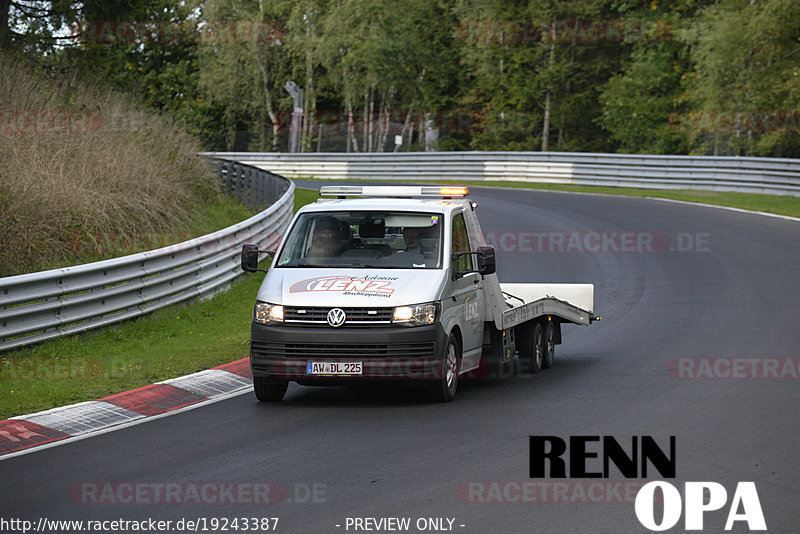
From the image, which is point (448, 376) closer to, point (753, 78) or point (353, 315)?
point (353, 315)

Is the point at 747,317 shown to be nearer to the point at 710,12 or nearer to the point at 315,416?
the point at 315,416

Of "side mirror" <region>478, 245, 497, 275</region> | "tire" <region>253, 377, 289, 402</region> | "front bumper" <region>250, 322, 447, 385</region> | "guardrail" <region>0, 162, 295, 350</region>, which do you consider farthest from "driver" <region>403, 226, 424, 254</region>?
"guardrail" <region>0, 162, 295, 350</region>

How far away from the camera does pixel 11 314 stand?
12633mm

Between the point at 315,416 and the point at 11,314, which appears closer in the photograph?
the point at 315,416

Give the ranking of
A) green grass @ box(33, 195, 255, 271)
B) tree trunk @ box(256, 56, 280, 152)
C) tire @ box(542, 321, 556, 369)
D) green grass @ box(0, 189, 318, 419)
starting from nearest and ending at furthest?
green grass @ box(0, 189, 318, 419) → tire @ box(542, 321, 556, 369) → green grass @ box(33, 195, 255, 271) → tree trunk @ box(256, 56, 280, 152)

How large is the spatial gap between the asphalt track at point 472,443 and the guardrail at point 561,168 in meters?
20.5

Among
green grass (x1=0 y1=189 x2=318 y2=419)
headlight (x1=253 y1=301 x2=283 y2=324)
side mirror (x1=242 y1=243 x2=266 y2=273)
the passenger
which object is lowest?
green grass (x1=0 y1=189 x2=318 y2=419)

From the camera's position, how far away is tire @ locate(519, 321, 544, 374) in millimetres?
13164

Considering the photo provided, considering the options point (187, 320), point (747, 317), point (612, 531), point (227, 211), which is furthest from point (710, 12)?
point (612, 531)

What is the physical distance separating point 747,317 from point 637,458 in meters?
8.81

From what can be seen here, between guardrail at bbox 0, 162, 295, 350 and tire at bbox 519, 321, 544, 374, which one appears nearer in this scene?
guardrail at bbox 0, 162, 295, 350

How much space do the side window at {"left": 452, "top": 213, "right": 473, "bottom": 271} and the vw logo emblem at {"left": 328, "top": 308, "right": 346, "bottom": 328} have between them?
158 cm

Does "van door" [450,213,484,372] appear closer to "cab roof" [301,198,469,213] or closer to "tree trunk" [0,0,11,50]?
"cab roof" [301,198,469,213]

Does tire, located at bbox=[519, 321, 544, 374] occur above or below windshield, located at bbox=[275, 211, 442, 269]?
below
